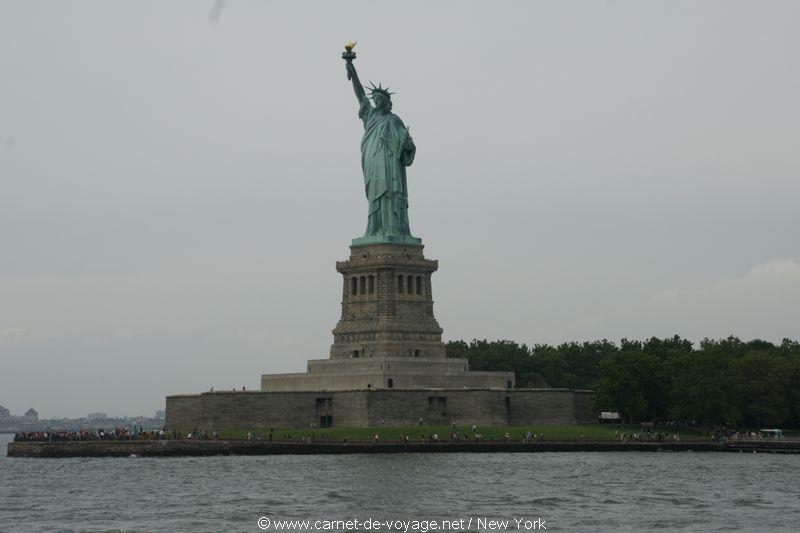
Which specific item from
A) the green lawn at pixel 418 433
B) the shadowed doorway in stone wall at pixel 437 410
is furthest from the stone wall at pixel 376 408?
the green lawn at pixel 418 433

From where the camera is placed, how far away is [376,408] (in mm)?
101188

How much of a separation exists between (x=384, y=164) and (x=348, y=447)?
2539 cm

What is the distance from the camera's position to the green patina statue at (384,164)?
363 ft

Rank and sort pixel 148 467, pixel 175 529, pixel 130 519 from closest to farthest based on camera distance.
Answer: pixel 175 529 < pixel 130 519 < pixel 148 467

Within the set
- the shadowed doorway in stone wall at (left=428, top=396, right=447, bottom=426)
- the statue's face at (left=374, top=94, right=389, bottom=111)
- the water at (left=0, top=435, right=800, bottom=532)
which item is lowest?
the water at (left=0, top=435, right=800, bottom=532)

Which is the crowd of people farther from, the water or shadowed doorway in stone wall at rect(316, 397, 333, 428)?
shadowed doorway in stone wall at rect(316, 397, 333, 428)

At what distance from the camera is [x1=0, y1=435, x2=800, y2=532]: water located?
193 feet

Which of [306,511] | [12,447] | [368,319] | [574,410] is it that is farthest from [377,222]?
[306,511]

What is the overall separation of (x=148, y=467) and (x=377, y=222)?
30755 mm

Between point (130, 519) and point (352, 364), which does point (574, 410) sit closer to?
point (352, 364)

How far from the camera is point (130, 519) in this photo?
197ft

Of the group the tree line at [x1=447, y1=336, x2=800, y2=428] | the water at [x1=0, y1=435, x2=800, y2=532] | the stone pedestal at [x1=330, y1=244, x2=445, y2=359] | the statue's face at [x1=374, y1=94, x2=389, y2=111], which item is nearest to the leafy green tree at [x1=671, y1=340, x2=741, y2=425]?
the tree line at [x1=447, y1=336, x2=800, y2=428]

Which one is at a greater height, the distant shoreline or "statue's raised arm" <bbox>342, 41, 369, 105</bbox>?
"statue's raised arm" <bbox>342, 41, 369, 105</bbox>

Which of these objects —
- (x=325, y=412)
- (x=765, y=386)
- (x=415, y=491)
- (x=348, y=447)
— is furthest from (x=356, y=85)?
(x=415, y=491)
